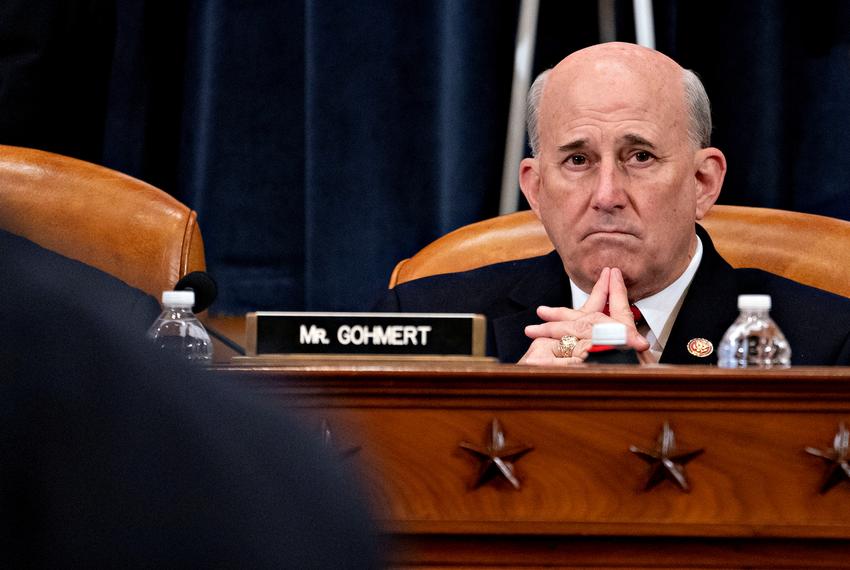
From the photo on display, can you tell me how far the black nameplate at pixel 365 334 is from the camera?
1186 millimetres

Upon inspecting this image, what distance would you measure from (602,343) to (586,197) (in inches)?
23.7

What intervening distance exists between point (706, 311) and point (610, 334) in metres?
0.56

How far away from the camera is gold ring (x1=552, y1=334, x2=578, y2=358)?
1.52m

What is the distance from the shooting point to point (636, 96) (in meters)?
1.91

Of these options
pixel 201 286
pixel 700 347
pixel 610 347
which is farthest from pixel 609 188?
pixel 201 286

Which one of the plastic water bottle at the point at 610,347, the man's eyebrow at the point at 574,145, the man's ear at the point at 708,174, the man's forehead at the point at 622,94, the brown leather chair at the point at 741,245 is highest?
the man's forehead at the point at 622,94

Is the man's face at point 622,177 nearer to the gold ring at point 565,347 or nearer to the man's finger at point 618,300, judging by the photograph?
the man's finger at point 618,300

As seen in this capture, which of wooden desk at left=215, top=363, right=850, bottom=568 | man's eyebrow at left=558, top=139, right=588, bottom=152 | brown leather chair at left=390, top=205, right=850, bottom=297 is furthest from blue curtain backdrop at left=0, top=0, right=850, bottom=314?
wooden desk at left=215, top=363, right=850, bottom=568

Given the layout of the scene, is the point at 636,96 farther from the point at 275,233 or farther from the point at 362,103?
the point at 275,233

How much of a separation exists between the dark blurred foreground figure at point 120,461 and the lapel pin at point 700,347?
4.70 ft

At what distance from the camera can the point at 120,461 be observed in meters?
0.32

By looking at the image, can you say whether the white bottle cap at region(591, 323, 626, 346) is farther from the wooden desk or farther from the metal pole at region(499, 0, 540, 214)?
the metal pole at region(499, 0, 540, 214)

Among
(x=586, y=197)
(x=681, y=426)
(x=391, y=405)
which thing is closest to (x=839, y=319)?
(x=586, y=197)

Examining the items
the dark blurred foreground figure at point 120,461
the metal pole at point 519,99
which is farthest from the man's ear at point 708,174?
the dark blurred foreground figure at point 120,461
